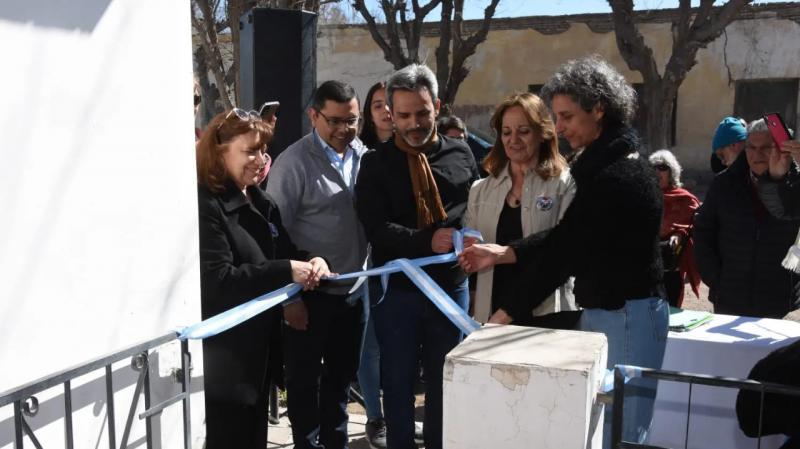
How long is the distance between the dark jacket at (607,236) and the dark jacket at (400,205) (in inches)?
25.1

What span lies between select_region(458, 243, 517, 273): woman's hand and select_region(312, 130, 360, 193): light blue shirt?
0.95 m

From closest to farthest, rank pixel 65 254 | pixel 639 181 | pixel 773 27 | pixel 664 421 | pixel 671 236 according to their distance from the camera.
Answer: pixel 65 254
pixel 639 181
pixel 664 421
pixel 671 236
pixel 773 27

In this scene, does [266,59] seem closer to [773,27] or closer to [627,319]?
[627,319]

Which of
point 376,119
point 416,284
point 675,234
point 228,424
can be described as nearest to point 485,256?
point 416,284

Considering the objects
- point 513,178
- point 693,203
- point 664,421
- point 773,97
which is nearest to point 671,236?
point 693,203

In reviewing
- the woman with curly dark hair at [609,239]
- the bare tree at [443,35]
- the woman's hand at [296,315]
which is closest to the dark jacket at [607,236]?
the woman with curly dark hair at [609,239]

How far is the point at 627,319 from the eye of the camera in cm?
288

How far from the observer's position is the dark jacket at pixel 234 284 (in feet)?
10.0

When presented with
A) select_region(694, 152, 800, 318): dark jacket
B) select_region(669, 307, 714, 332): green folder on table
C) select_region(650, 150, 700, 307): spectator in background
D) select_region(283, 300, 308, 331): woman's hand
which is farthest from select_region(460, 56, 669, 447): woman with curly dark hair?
select_region(650, 150, 700, 307): spectator in background

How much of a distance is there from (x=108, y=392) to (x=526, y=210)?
1835 millimetres

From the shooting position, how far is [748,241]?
14.6 feet

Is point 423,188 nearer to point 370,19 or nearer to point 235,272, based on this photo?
point 235,272

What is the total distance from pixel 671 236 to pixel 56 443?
470 centimetres

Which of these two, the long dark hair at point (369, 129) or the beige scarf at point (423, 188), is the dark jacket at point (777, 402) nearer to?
the beige scarf at point (423, 188)
